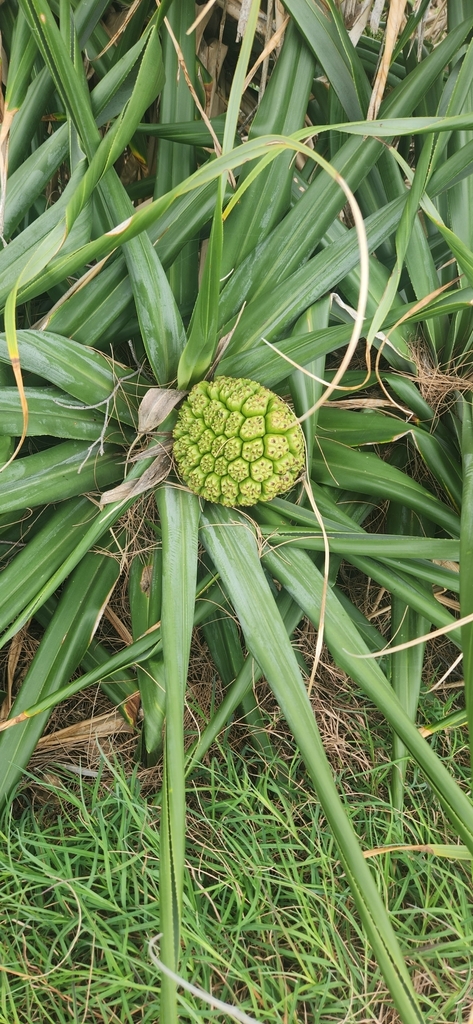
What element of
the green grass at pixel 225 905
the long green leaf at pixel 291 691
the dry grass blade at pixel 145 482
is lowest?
the green grass at pixel 225 905

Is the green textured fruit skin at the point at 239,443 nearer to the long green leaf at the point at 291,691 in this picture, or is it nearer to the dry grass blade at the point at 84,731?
the long green leaf at the point at 291,691

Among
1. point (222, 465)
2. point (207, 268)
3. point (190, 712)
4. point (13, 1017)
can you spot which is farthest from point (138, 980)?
point (207, 268)

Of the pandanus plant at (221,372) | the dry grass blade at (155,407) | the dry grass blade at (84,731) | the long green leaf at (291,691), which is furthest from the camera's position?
the dry grass blade at (84,731)

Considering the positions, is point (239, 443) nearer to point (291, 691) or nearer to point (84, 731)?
point (291, 691)

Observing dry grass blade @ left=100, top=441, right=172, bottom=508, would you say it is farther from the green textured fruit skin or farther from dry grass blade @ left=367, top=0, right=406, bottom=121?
dry grass blade @ left=367, top=0, right=406, bottom=121

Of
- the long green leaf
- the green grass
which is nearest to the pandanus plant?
the long green leaf

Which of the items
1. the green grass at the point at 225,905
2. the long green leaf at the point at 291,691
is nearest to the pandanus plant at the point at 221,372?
the long green leaf at the point at 291,691
